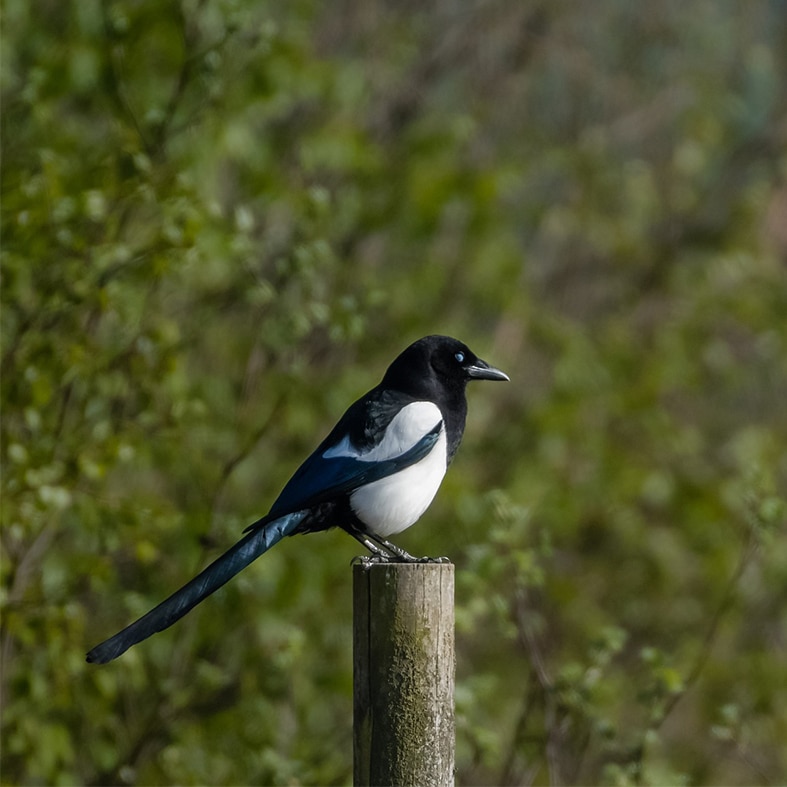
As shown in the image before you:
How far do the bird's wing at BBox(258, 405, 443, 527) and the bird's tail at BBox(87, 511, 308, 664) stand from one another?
0.17 metres

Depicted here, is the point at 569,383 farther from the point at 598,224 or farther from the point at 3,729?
the point at 3,729

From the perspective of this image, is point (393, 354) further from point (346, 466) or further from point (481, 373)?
point (346, 466)

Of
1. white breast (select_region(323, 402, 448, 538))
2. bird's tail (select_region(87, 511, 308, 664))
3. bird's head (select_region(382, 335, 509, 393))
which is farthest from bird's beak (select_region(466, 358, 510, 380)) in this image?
bird's tail (select_region(87, 511, 308, 664))

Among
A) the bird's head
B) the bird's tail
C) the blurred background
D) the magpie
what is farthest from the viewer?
the blurred background

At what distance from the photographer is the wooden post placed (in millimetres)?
2645

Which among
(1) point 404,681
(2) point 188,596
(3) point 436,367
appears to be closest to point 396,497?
(3) point 436,367

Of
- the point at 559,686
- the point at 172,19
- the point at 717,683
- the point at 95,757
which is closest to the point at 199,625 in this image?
the point at 95,757

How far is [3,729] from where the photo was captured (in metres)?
4.39

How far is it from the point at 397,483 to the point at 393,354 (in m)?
2.78

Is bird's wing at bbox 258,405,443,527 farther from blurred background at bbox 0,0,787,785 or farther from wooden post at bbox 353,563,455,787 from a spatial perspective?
wooden post at bbox 353,563,455,787

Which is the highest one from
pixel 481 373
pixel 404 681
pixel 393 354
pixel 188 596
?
pixel 393 354

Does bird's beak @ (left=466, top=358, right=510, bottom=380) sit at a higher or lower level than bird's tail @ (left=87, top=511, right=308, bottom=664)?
higher

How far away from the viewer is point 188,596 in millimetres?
3084

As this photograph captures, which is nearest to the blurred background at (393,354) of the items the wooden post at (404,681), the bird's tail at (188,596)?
the bird's tail at (188,596)
